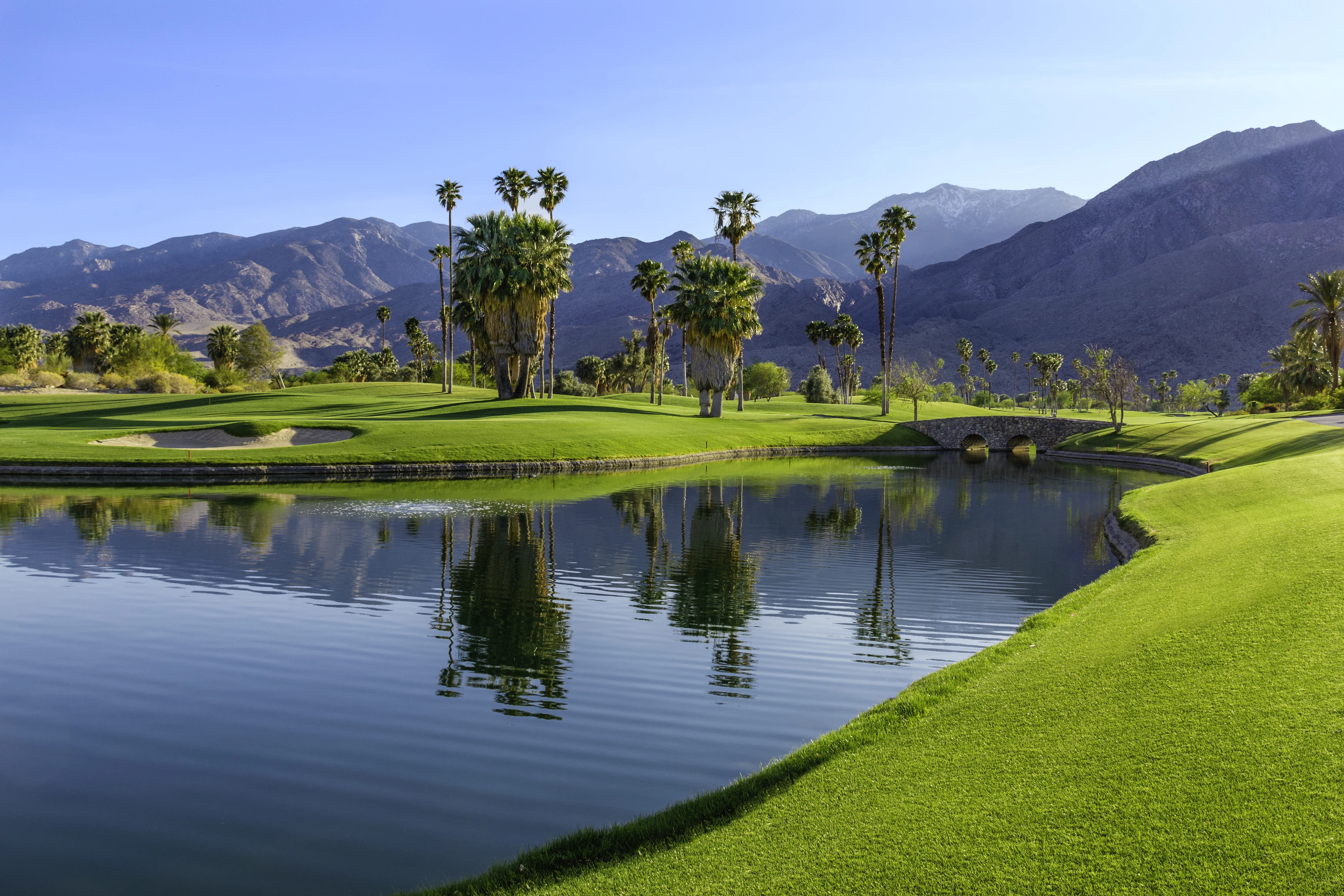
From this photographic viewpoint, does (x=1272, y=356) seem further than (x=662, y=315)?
Yes

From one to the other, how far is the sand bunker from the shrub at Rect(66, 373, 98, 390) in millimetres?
70681

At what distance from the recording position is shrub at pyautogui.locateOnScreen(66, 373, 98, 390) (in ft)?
388

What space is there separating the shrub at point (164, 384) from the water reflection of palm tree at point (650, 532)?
9457 cm

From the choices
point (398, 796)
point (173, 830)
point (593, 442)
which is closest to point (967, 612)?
point (398, 796)

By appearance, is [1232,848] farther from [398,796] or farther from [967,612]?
[967,612]

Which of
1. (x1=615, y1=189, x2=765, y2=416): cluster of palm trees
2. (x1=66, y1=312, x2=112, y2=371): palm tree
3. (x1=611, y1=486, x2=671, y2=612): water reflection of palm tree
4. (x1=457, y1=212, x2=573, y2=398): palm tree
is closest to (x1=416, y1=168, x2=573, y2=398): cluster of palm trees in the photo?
(x1=457, y1=212, x2=573, y2=398): palm tree

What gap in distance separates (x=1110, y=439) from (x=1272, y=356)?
5875 cm

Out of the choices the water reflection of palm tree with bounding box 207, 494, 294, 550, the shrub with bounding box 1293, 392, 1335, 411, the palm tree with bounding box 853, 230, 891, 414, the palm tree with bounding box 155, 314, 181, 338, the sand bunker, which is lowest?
the water reflection of palm tree with bounding box 207, 494, 294, 550

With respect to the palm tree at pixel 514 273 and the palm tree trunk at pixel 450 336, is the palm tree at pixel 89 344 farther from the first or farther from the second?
the palm tree at pixel 514 273

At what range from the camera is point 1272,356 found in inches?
4919

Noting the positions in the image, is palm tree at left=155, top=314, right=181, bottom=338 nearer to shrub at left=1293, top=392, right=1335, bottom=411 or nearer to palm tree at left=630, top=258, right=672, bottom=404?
palm tree at left=630, top=258, right=672, bottom=404

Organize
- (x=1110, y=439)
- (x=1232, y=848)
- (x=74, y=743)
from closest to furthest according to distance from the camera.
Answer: (x=1232, y=848), (x=74, y=743), (x=1110, y=439)

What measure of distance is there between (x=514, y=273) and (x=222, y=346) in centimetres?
7557

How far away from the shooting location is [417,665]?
16.9 metres
